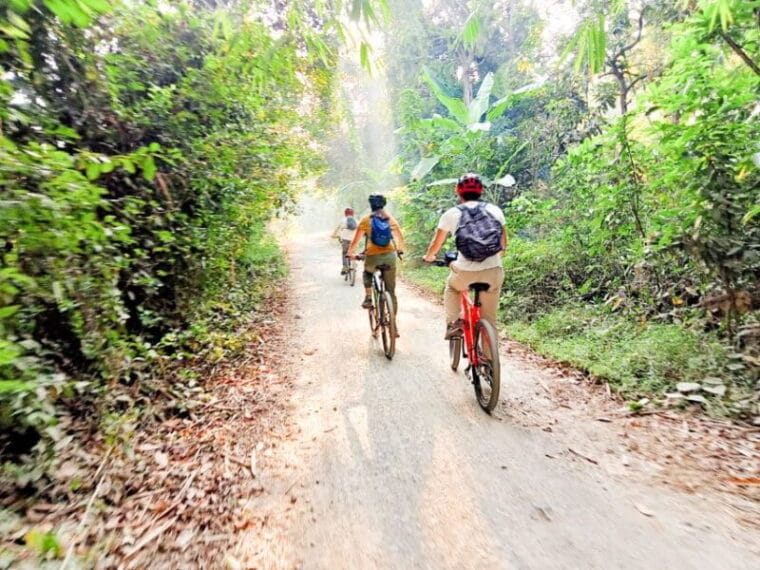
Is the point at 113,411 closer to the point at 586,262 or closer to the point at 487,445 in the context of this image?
the point at 487,445

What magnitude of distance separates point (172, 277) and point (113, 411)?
7.17 ft

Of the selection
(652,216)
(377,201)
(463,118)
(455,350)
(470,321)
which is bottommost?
(455,350)

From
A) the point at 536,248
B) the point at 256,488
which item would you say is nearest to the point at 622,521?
the point at 256,488

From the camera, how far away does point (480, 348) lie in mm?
4129

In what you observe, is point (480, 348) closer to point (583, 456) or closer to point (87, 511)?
point (583, 456)

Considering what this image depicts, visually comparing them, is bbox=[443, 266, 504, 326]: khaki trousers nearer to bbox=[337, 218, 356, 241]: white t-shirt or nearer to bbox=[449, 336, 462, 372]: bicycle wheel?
bbox=[449, 336, 462, 372]: bicycle wheel

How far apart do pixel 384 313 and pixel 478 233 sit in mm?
2126

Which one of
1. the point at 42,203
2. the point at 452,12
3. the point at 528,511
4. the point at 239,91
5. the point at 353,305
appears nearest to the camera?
the point at 42,203

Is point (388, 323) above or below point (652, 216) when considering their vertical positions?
below

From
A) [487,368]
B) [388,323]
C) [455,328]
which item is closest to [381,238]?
[388,323]

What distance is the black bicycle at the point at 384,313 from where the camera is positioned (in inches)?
211

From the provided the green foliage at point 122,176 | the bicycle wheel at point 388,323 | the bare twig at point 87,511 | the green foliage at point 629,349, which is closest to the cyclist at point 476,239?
the bicycle wheel at point 388,323

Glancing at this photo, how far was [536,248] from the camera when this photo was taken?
307 inches

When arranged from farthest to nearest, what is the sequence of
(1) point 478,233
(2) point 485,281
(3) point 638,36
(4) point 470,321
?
(3) point 638,36 < (4) point 470,321 < (2) point 485,281 < (1) point 478,233
